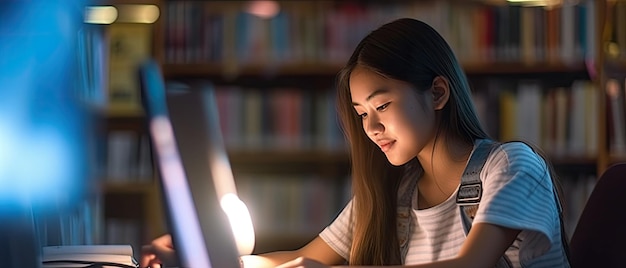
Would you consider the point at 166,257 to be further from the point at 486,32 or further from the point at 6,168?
the point at 486,32

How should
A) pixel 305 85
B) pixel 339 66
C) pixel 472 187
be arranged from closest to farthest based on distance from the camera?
pixel 472 187
pixel 339 66
pixel 305 85

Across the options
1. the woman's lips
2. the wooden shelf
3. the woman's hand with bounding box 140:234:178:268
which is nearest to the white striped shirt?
the woman's lips

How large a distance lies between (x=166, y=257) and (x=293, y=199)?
199 cm

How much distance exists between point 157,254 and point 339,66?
1.93 m

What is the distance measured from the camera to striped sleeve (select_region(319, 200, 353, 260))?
150 centimetres

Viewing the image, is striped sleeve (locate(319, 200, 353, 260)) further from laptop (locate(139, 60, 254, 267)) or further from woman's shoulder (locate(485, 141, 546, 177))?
laptop (locate(139, 60, 254, 267))

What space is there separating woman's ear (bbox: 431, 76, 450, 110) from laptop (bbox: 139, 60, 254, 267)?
59cm

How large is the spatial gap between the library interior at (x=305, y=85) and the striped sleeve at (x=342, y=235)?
57.5 inches

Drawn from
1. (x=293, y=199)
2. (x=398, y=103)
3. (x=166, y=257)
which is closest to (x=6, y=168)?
(x=166, y=257)

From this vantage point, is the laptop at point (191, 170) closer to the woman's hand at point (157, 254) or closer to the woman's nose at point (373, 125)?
the woman's hand at point (157, 254)

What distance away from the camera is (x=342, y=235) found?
4.93ft

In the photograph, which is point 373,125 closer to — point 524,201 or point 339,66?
point 524,201

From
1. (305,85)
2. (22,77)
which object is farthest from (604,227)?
(305,85)

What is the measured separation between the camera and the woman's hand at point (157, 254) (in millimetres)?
1072
